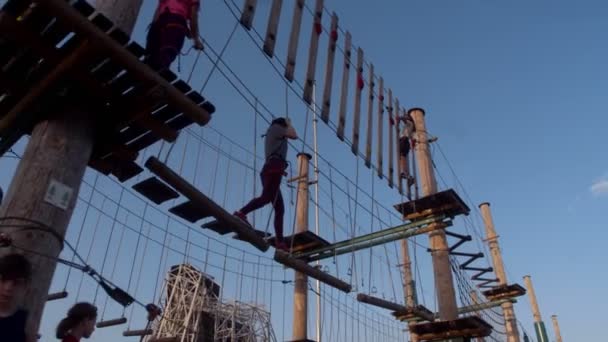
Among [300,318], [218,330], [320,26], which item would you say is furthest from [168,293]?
[320,26]

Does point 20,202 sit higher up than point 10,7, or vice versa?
point 10,7

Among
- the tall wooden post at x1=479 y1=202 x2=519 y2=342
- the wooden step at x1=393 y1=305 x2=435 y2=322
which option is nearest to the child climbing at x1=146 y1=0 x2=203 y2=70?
the wooden step at x1=393 y1=305 x2=435 y2=322

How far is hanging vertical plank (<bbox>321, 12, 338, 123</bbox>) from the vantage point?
6574mm

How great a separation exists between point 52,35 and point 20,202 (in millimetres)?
979

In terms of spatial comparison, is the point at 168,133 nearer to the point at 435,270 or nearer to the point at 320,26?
the point at 320,26

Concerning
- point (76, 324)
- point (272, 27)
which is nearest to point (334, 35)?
point (272, 27)

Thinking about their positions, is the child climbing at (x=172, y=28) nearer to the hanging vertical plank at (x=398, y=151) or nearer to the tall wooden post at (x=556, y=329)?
the hanging vertical plank at (x=398, y=151)

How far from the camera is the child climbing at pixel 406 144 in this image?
9406 mm

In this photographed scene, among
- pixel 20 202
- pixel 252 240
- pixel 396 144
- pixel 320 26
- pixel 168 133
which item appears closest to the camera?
pixel 20 202

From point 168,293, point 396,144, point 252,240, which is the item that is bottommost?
point 252,240

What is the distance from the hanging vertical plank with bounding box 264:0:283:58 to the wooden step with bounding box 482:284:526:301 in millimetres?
9586

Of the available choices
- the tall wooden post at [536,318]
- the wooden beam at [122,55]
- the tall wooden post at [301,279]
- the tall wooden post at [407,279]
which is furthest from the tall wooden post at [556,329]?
the wooden beam at [122,55]

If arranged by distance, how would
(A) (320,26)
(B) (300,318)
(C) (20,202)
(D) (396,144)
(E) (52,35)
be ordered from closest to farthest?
(C) (20,202) < (E) (52,35) < (A) (320,26) < (B) (300,318) < (D) (396,144)

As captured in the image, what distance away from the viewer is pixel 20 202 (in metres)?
2.65
